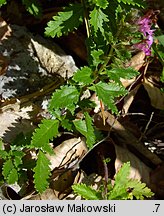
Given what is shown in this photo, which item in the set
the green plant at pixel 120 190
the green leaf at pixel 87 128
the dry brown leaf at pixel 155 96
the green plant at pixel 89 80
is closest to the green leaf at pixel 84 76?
the green plant at pixel 89 80

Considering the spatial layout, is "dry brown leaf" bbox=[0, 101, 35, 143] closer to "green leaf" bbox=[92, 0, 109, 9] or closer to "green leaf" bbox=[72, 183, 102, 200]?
"green leaf" bbox=[72, 183, 102, 200]

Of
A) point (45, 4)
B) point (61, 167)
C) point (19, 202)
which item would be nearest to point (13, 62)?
point (45, 4)

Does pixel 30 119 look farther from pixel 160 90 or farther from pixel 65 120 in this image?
pixel 160 90

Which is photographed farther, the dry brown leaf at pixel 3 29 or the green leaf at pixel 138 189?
the dry brown leaf at pixel 3 29

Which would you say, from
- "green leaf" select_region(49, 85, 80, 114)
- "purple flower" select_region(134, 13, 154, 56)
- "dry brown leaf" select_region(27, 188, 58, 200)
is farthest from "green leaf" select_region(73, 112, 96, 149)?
"purple flower" select_region(134, 13, 154, 56)

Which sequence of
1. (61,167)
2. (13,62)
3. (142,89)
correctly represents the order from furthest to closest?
1. (142,89)
2. (13,62)
3. (61,167)

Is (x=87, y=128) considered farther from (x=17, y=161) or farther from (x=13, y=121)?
(x=13, y=121)

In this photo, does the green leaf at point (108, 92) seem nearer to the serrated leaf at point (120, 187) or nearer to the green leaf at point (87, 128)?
the green leaf at point (87, 128)
